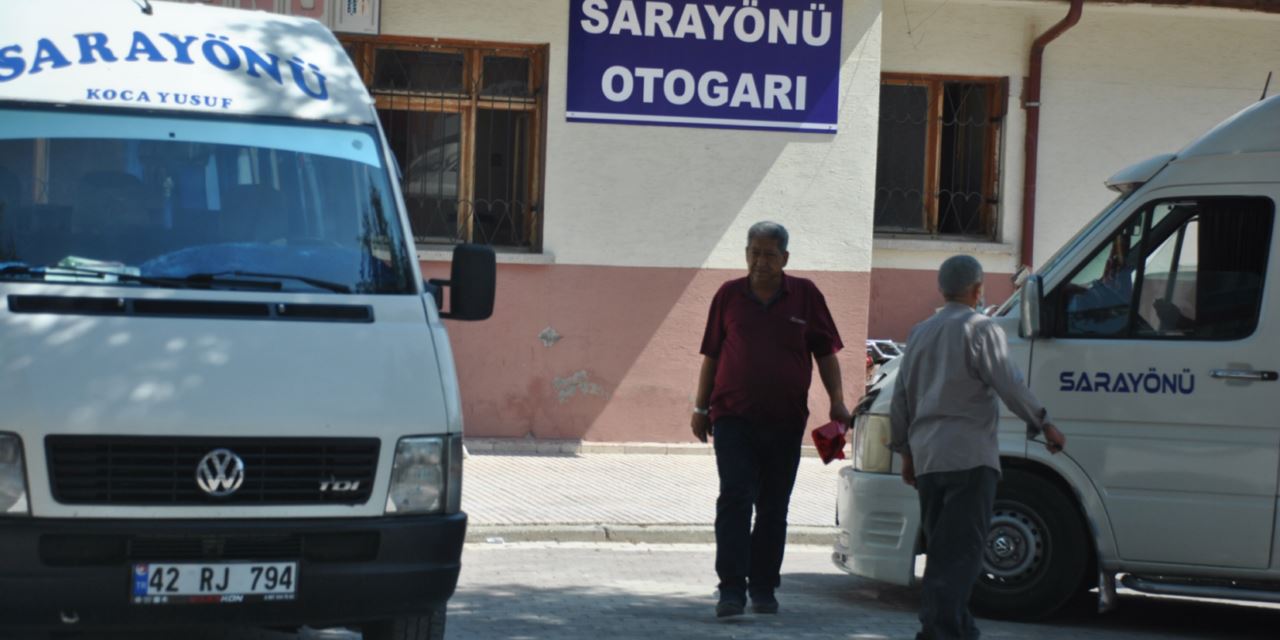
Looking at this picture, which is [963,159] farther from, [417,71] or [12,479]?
[12,479]

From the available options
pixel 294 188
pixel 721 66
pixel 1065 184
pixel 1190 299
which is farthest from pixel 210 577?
pixel 1065 184

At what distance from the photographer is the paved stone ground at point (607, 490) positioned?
1129cm

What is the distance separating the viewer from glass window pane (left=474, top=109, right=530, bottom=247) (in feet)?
48.1

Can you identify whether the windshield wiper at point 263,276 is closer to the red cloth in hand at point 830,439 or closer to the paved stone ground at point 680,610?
the paved stone ground at point 680,610

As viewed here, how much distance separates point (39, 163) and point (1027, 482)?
4.55 m

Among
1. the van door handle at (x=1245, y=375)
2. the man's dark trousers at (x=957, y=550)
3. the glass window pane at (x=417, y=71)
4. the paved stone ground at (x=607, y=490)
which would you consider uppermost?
the glass window pane at (x=417, y=71)

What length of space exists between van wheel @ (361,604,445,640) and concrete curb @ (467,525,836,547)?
172 inches

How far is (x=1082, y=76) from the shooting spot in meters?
16.1

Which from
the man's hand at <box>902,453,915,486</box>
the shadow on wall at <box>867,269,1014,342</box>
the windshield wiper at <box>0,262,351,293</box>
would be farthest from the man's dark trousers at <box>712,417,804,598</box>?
the shadow on wall at <box>867,269,1014,342</box>

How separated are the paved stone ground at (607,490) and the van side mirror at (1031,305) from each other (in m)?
3.73

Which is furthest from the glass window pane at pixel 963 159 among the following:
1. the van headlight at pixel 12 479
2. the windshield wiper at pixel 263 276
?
the van headlight at pixel 12 479

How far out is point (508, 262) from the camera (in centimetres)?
1429

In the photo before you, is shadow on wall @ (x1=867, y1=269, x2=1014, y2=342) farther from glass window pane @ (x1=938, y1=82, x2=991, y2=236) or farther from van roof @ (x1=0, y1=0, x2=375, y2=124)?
van roof @ (x1=0, y1=0, x2=375, y2=124)

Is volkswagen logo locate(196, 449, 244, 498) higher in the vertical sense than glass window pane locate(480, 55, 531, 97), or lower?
lower
